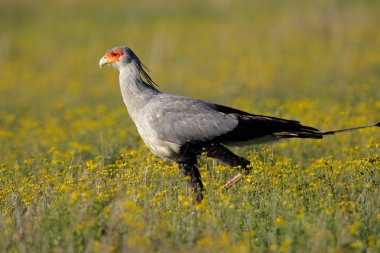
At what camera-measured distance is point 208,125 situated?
6.82 meters

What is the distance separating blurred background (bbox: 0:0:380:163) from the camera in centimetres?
1095

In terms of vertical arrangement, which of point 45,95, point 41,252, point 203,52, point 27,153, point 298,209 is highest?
point 203,52

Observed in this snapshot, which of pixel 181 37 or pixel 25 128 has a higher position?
pixel 181 37

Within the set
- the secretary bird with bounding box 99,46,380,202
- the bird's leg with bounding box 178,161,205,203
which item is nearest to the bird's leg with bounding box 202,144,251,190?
the secretary bird with bounding box 99,46,380,202

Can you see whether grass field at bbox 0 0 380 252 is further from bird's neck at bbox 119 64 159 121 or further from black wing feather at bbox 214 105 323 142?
bird's neck at bbox 119 64 159 121

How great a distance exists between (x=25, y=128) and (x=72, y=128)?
91 cm

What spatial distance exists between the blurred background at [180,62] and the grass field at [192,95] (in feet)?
0.22

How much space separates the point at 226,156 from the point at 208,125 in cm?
42

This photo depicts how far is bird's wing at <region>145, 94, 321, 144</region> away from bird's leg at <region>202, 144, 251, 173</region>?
0.32ft

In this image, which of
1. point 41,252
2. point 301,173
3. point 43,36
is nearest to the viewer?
point 41,252

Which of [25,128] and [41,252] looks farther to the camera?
[25,128]

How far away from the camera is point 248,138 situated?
6.93 metres

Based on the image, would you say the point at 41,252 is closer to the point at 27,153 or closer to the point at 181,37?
the point at 27,153

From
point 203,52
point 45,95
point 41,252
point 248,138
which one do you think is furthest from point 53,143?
point 203,52
